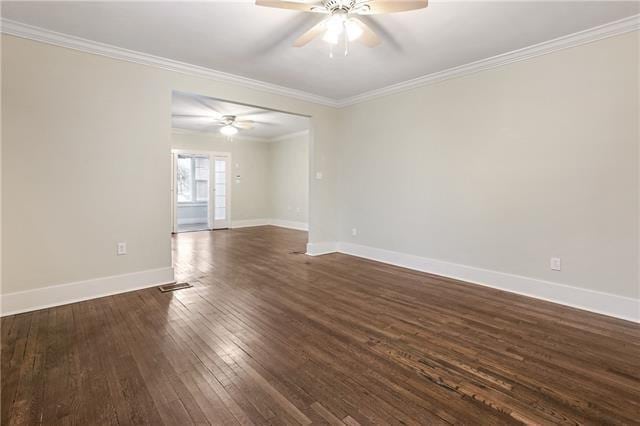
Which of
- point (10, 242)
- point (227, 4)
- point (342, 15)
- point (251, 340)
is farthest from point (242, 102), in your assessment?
point (251, 340)

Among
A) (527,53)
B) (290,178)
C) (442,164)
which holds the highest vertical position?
(527,53)

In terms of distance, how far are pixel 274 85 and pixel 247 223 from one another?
5552 mm

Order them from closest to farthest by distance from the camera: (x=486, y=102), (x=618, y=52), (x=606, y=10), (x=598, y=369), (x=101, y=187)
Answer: (x=598, y=369), (x=606, y=10), (x=618, y=52), (x=101, y=187), (x=486, y=102)

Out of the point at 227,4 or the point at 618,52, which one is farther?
the point at 618,52

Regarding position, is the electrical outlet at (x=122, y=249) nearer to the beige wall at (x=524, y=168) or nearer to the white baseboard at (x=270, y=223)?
the beige wall at (x=524, y=168)

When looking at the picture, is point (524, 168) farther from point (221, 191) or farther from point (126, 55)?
point (221, 191)

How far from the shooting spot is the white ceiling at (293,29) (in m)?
2.58

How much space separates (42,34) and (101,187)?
5.06ft

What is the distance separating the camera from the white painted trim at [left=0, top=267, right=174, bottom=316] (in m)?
2.90

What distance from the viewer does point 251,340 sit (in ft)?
7.86

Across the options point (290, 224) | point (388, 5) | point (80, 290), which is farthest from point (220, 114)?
point (388, 5)

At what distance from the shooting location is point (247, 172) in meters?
9.31

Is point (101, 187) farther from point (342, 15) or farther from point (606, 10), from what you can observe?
point (606, 10)

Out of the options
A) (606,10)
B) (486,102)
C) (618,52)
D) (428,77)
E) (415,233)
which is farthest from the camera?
(415,233)
